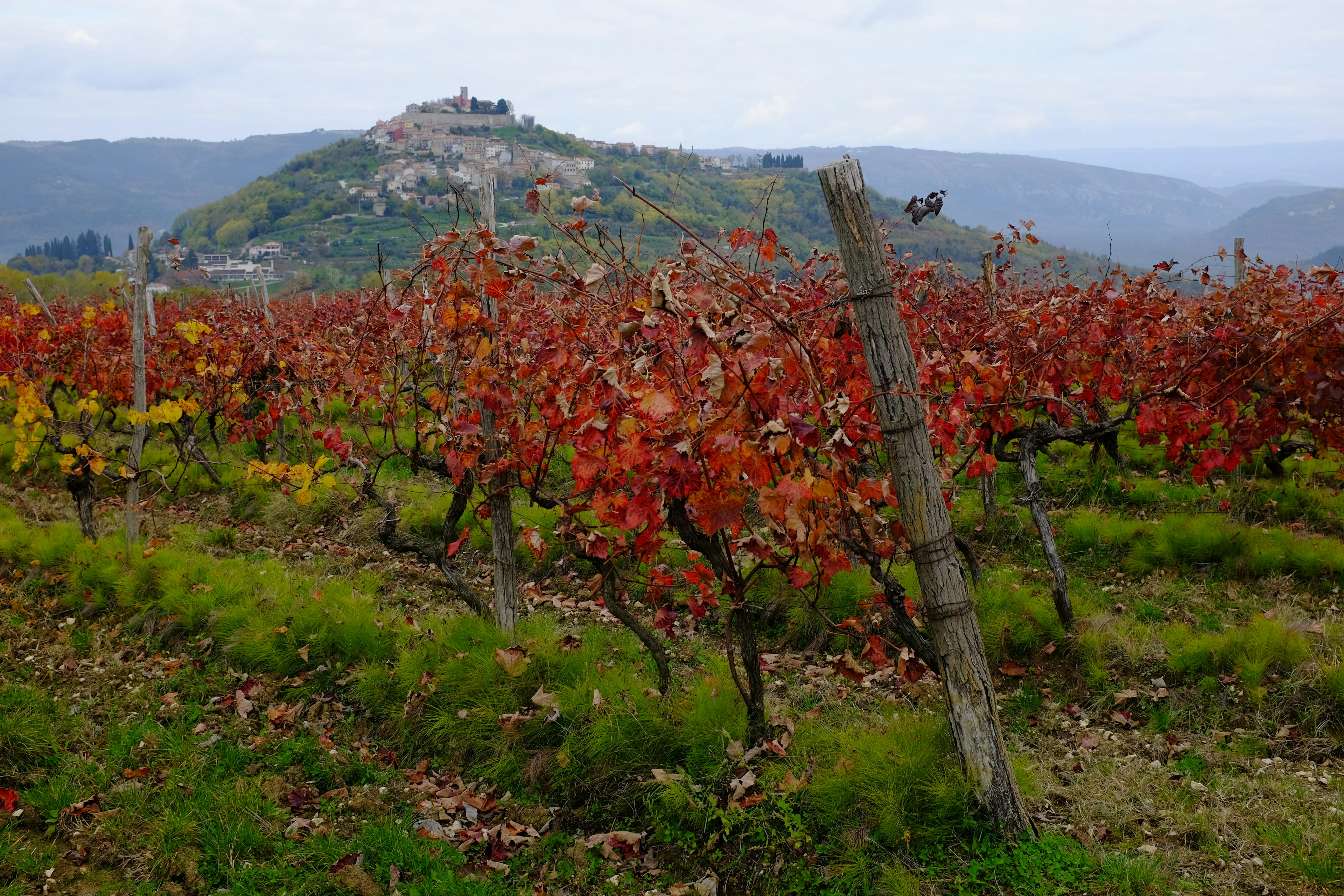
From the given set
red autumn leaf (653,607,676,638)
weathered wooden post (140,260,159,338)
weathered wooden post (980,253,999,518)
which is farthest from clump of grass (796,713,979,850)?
weathered wooden post (140,260,159,338)

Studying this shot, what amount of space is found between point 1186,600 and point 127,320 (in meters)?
13.6

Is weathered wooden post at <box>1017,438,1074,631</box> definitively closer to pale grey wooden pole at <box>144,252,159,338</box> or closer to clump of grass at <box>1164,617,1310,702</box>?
clump of grass at <box>1164,617,1310,702</box>

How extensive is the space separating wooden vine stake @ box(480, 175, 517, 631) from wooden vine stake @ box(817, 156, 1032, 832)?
2.49 meters

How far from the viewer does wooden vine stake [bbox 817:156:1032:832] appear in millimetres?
2764

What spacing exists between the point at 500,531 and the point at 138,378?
149 inches

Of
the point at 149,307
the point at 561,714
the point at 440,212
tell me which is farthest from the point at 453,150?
the point at 561,714

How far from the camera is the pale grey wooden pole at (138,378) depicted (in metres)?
6.21

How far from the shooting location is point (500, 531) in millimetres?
4738

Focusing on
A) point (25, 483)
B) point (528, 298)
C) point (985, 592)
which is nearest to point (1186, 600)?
point (985, 592)

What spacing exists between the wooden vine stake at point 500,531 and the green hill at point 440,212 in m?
34.6

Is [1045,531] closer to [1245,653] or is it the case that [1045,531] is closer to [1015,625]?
[1015,625]

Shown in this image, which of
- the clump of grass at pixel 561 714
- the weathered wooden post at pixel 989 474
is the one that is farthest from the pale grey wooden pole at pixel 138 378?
the weathered wooden post at pixel 989 474

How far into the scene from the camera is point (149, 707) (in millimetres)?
4488

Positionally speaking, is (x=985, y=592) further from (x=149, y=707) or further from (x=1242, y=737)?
(x=149, y=707)
